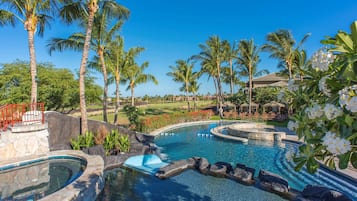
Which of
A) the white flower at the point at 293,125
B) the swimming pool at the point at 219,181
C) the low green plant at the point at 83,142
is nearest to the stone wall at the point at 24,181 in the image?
the low green plant at the point at 83,142

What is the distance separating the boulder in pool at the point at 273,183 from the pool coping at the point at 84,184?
5166 millimetres

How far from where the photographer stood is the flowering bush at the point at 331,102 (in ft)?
4.31

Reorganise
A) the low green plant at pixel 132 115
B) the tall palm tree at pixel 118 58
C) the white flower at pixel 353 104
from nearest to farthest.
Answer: the white flower at pixel 353 104, the low green plant at pixel 132 115, the tall palm tree at pixel 118 58

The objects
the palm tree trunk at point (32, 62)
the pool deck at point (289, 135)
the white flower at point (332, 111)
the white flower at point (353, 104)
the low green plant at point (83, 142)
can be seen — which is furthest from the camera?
the palm tree trunk at point (32, 62)

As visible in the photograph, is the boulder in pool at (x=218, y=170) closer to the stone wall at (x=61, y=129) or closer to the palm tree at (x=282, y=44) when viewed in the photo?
the stone wall at (x=61, y=129)

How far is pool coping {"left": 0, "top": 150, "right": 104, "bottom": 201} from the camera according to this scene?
4547 mm

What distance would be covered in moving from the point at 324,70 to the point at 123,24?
1452 cm

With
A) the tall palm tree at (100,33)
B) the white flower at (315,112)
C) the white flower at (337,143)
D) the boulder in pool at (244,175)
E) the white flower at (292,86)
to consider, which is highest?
the tall palm tree at (100,33)

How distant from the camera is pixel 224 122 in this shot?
2219 centimetres

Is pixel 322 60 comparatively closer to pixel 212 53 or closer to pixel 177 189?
pixel 177 189

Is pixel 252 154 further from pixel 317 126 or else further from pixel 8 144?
pixel 8 144

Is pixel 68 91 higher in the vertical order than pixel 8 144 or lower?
higher

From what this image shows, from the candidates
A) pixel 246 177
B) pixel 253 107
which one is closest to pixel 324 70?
pixel 246 177

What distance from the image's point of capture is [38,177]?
259 inches
